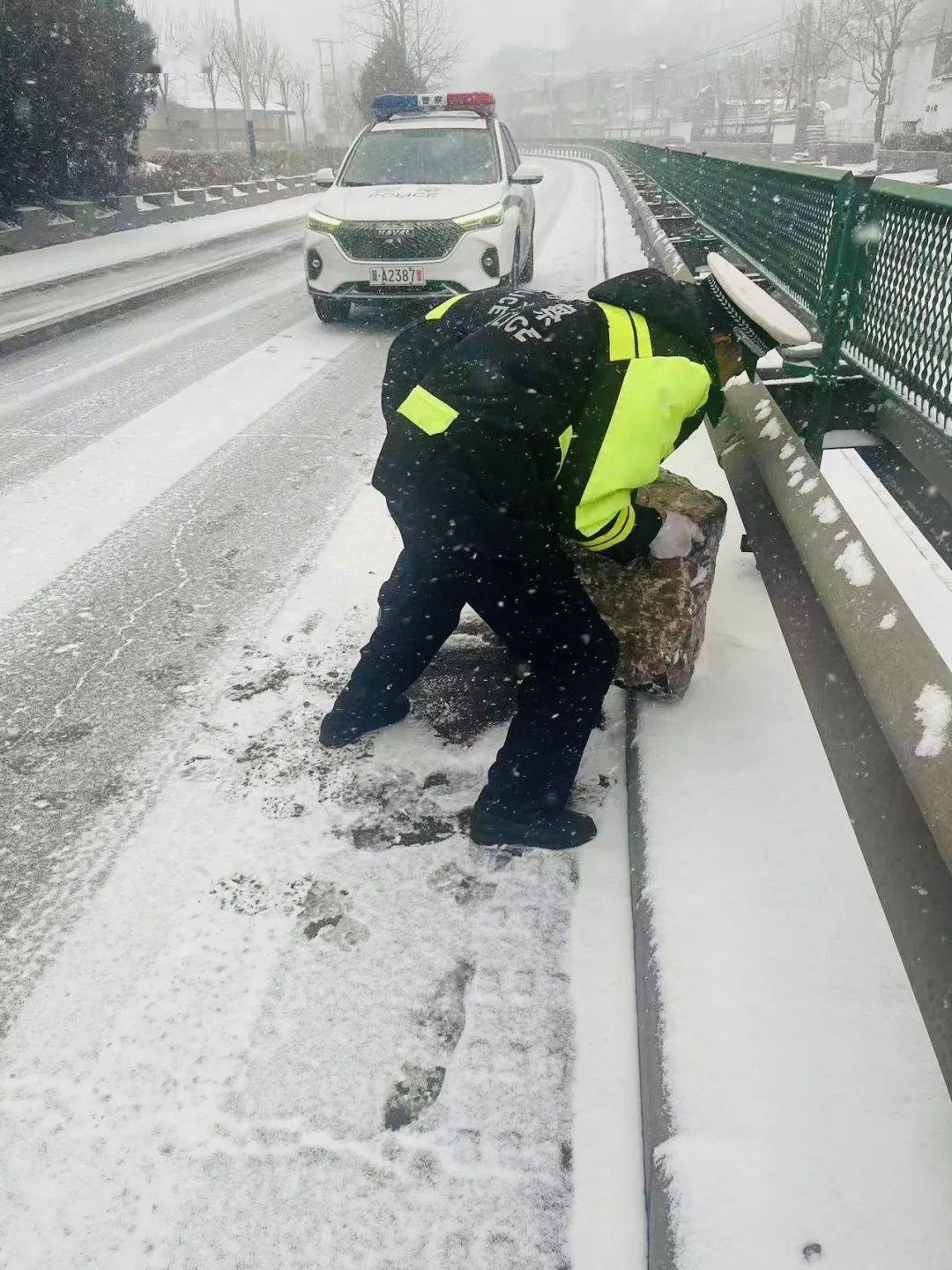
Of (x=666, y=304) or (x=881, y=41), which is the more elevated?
(x=881, y=41)

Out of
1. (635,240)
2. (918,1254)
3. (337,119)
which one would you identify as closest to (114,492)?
(918,1254)

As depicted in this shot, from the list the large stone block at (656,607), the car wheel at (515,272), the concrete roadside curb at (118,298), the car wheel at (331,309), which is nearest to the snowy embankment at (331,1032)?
the large stone block at (656,607)

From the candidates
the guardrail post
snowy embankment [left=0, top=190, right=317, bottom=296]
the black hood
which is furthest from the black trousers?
snowy embankment [left=0, top=190, right=317, bottom=296]

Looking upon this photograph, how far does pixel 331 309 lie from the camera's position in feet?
26.5

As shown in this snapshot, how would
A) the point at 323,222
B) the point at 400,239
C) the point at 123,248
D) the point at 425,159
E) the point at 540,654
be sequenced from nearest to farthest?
the point at 540,654
the point at 400,239
the point at 323,222
the point at 425,159
the point at 123,248

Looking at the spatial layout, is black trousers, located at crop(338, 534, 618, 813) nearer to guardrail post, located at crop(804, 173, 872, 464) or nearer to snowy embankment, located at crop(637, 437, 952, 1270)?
snowy embankment, located at crop(637, 437, 952, 1270)

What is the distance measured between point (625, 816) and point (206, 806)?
1.07 metres

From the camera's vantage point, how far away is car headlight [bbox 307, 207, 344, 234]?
744 centimetres

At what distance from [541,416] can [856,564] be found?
0.77m

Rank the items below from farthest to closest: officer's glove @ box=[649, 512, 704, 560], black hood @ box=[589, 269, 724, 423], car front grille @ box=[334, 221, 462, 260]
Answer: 1. car front grille @ box=[334, 221, 462, 260]
2. officer's glove @ box=[649, 512, 704, 560]
3. black hood @ box=[589, 269, 724, 423]

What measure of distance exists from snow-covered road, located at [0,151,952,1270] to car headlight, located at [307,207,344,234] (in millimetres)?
5049

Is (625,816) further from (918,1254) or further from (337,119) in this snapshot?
(337,119)

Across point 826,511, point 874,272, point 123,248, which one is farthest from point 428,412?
point 123,248

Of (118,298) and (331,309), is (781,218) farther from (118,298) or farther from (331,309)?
(118,298)
